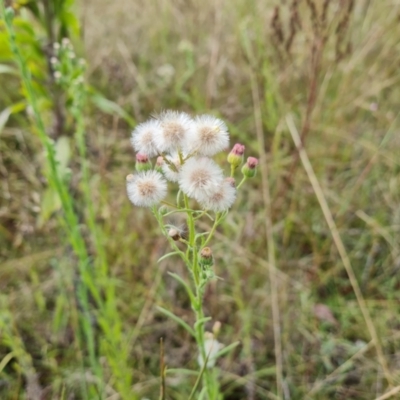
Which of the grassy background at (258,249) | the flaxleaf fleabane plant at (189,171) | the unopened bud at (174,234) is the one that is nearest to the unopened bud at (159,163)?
the flaxleaf fleabane plant at (189,171)

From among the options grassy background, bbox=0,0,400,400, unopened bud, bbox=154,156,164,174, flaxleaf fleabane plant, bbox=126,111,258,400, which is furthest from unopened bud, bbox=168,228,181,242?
grassy background, bbox=0,0,400,400

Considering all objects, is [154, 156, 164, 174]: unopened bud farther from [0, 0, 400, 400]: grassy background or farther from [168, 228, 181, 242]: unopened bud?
[0, 0, 400, 400]: grassy background

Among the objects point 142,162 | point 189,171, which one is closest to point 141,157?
point 142,162

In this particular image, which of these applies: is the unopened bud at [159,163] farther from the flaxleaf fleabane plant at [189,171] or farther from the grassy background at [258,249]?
the grassy background at [258,249]

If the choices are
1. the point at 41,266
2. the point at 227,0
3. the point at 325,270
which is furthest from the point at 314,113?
the point at 41,266

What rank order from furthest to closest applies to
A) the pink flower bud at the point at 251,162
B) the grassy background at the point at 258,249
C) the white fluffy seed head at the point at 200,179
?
the grassy background at the point at 258,249 → the pink flower bud at the point at 251,162 → the white fluffy seed head at the point at 200,179

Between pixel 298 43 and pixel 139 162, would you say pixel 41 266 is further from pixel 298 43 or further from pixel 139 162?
pixel 298 43

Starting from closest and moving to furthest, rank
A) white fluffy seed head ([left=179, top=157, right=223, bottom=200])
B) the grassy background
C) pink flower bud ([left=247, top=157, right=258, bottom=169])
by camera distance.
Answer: white fluffy seed head ([left=179, top=157, right=223, bottom=200]) < pink flower bud ([left=247, top=157, right=258, bottom=169]) < the grassy background
